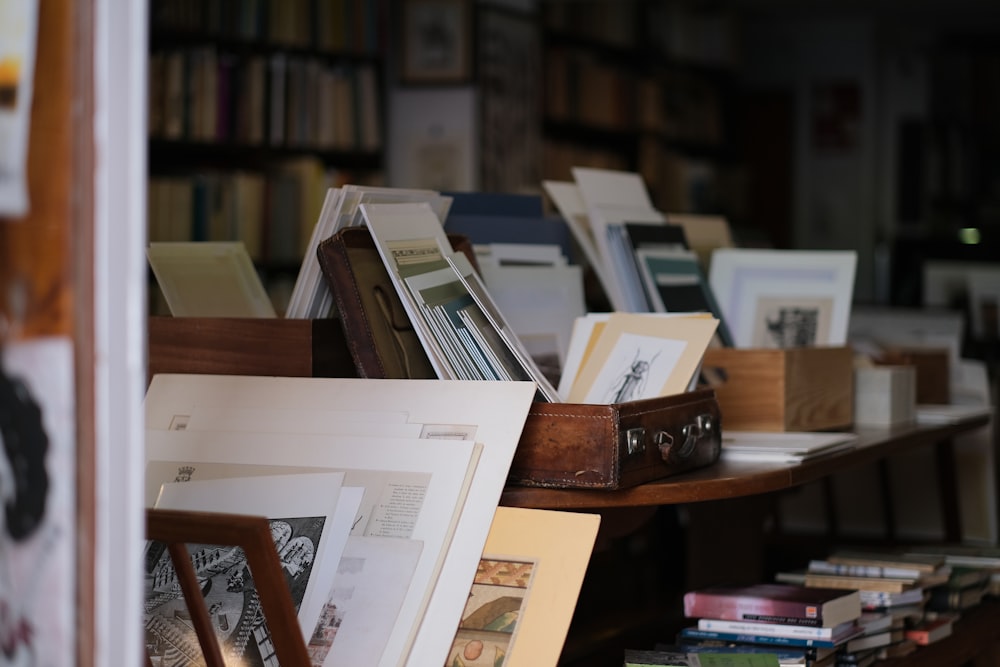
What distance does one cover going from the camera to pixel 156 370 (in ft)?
6.75

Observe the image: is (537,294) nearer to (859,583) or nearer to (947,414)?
(859,583)

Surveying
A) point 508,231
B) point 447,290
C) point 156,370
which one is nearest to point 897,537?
point 508,231

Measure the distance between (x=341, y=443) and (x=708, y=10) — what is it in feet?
21.5

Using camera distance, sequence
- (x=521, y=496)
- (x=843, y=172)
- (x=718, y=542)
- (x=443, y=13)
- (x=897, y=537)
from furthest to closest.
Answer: (x=843, y=172) < (x=443, y=13) < (x=897, y=537) < (x=718, y=542) < (x=521, y=496)

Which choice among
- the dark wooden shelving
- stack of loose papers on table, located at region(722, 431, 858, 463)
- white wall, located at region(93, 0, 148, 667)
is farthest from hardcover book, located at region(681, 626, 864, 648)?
the dark wooden shelving

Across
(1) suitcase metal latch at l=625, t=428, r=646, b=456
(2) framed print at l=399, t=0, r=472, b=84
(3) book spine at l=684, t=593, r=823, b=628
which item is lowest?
(3) book spine at l=684, t=593, r=823, b=628

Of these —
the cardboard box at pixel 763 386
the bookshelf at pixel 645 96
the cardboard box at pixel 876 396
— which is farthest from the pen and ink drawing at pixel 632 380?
the bookshelf at pixel 645 96

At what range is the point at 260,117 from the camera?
5.19 meters

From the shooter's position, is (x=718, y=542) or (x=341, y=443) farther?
(x=718, y=542)

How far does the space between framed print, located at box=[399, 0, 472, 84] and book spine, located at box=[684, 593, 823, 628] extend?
399cm

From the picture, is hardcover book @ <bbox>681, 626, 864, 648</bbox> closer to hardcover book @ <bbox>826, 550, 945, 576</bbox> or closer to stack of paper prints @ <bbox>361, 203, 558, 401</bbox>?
hardcover book @ <bbox>826, 550, 945, 576</bbox>

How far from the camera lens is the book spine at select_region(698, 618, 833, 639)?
6.67 ft

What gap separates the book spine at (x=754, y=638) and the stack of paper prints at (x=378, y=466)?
59cm

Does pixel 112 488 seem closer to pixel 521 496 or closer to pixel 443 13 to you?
pixel 521 496
